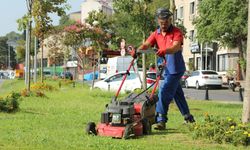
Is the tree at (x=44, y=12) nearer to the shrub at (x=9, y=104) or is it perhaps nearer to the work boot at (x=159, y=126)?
the shrub at (x=9, y=104)

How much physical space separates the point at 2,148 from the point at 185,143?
8.67 feet

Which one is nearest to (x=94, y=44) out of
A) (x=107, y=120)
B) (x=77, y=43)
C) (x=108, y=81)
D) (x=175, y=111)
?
(x=77, y=43)

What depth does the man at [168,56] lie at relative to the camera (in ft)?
29.4

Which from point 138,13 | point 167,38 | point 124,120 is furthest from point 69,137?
point 138,13

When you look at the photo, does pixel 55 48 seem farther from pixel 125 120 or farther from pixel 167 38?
pixel 125 120

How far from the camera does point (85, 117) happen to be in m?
12.2

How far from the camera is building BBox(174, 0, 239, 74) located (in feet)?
174

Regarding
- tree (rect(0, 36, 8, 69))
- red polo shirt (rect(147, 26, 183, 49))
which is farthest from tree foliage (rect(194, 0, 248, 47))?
tree (rect(0, 36, 8, 69))

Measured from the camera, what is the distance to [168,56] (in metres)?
9.19

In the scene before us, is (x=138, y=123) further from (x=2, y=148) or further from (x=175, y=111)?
(x=175, y=111)

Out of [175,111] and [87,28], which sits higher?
[87,28]

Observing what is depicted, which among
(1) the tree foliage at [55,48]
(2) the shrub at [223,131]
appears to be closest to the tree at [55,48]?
(1) the tree foliage at [55,48]

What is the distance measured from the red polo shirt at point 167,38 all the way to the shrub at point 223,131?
143 cm

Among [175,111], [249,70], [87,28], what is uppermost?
[87,28]
